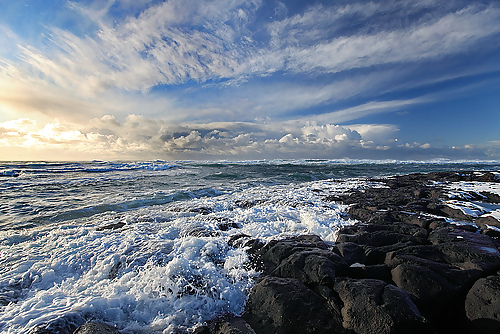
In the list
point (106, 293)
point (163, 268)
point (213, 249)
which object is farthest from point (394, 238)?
point (106, 293)

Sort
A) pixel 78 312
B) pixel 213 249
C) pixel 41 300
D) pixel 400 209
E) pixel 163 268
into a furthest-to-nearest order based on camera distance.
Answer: pixel 400 209
pixel 213 249
pixel 163 268
pixel 41 300
pixel 78 312

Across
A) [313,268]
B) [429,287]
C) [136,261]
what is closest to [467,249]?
[429,287]

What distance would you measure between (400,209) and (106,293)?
27.4ft

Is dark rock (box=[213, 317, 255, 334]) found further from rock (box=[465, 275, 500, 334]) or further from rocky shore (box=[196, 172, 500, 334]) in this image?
rock (box=[465, 275, 500, 334])

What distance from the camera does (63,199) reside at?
37.1 feet

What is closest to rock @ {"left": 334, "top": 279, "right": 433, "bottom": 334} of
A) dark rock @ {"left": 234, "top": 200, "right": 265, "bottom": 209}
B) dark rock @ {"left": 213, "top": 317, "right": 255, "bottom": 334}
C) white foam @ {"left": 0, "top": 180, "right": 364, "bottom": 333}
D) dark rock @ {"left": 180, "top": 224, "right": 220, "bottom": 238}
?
dark rock @ {"left": 213, "top": 317, "right": 255, "bottom": 334}

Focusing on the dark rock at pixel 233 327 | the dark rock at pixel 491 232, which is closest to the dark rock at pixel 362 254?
the dark rock at pixel 233 327

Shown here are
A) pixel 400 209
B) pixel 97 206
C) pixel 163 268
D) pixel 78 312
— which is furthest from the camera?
pixel 97 206

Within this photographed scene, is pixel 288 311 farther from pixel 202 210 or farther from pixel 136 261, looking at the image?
pixel 202 210

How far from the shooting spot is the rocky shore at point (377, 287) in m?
2.76

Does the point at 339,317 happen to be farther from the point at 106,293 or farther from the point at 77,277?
the point at 77,277

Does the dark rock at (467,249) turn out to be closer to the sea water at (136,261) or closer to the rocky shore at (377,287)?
the rocky shore at (377,287)

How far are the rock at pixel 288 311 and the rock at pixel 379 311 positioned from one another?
0.72 feet

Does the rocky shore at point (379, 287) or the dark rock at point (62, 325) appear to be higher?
the rocky shore at point (379, 287)
